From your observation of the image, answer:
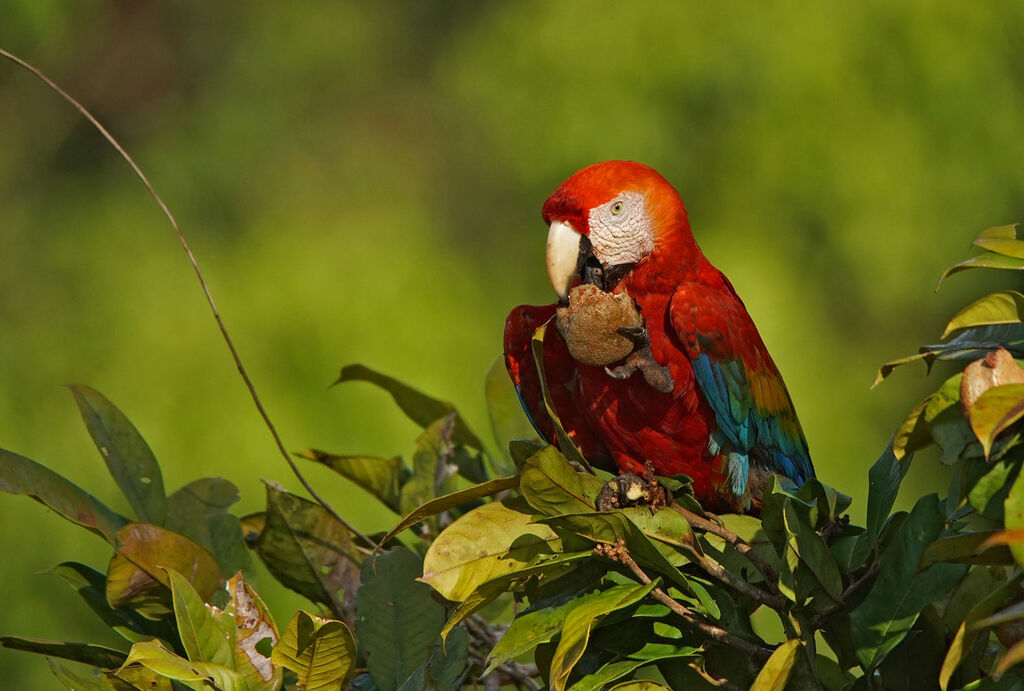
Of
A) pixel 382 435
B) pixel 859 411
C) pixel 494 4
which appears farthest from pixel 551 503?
pixel 494 4

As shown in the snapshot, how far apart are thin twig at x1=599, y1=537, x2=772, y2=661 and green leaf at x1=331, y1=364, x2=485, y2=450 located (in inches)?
14.0

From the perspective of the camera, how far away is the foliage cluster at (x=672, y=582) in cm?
49

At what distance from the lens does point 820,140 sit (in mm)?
1668

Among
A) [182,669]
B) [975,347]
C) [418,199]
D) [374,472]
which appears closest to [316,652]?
Result: [182,669]

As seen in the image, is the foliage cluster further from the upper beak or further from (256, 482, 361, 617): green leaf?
the upper beak

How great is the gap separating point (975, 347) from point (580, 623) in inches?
9.7

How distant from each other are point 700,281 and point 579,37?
1.03 meters

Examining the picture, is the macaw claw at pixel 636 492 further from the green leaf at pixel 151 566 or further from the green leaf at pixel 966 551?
the green leaf at pixel 151 566

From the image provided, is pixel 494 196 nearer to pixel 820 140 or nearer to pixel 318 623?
pixel 820 140

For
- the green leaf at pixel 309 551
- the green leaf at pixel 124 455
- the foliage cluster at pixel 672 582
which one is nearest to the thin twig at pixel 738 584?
the foliage cluster at pixel 672 582

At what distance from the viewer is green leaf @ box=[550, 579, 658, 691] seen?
51 centimetres

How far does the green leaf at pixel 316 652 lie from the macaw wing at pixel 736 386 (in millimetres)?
401

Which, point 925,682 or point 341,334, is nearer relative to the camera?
point 925,682

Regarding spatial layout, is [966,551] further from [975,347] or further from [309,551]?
[309,551]
